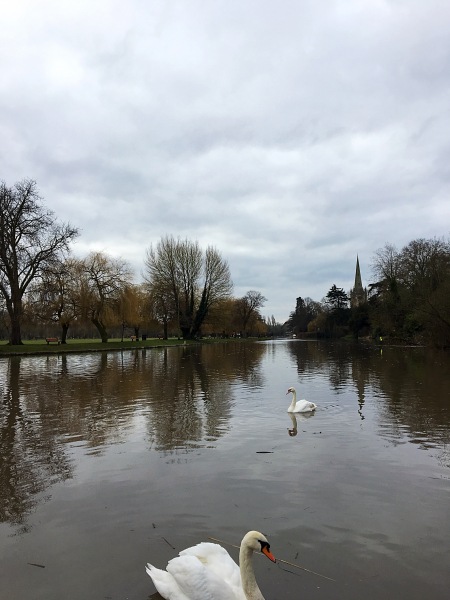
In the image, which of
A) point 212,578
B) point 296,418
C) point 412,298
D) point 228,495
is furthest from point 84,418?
point 412,298

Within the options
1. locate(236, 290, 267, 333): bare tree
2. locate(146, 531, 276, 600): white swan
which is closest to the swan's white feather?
locate(146, 531, 276, 600): white swan

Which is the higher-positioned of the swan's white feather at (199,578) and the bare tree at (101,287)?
the bare tree at (101,287)

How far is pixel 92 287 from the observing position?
46.4 m

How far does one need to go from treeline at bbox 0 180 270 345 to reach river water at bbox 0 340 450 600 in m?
27.0

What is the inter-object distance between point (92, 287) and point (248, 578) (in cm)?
4537

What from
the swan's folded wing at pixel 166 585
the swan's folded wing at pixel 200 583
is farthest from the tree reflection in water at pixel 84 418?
the swan's folded wing at pixel 200 583

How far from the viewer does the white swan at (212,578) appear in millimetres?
3484

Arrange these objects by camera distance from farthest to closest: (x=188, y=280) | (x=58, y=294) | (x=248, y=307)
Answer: (x=248, y=307) < (x=188, y=280) < (x=58, y=294)

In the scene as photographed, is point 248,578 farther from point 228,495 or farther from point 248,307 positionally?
point 248,307

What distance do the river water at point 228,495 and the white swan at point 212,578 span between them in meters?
0.32

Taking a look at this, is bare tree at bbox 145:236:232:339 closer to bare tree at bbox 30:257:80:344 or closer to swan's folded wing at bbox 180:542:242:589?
bare tree at bbox 30:257:80:344

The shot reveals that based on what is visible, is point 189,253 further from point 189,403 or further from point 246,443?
point 246,443

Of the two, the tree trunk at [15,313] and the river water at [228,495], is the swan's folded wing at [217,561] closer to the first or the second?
the river water at [228,495]

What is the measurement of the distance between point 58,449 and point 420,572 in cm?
646
